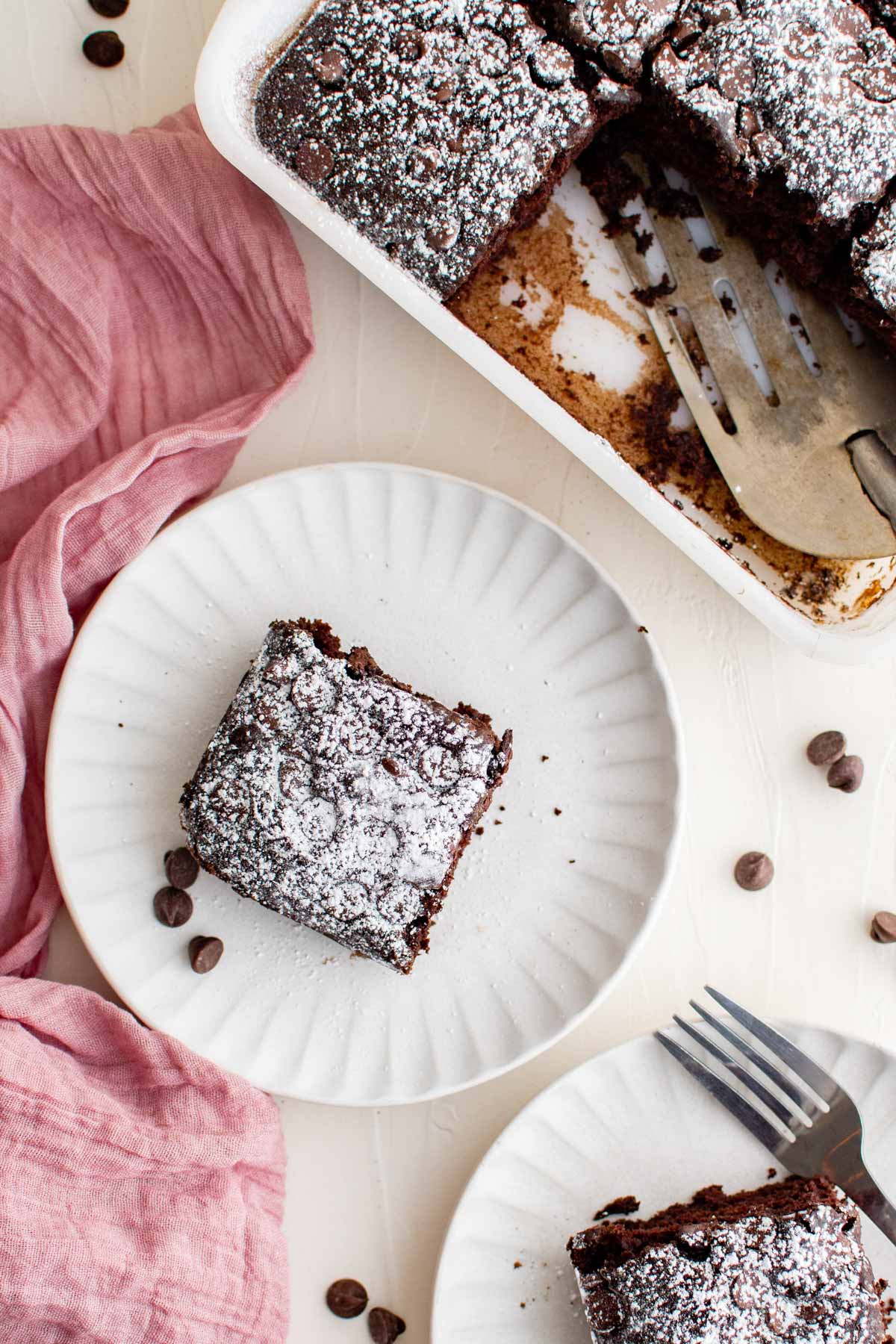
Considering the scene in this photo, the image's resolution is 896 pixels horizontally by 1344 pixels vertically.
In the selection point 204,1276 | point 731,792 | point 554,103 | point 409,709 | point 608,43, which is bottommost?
point 204,1276

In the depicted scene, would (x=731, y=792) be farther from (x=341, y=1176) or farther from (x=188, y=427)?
(x=188, y=427)

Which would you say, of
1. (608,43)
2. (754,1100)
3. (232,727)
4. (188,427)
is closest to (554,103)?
(608,43)

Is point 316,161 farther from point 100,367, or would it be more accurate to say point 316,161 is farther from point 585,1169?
point 585,1169

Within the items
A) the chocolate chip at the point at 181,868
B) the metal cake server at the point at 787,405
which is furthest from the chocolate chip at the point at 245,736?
the metal cake server at the point at 787,405

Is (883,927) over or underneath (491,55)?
underneath

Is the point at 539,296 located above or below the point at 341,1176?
above

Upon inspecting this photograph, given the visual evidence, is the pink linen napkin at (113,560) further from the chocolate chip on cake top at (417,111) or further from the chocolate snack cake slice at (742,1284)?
the chocolate snack cake slice at (742,1284)

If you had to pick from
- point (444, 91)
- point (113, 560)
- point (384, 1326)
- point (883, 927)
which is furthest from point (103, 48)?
point (384, 1326)
